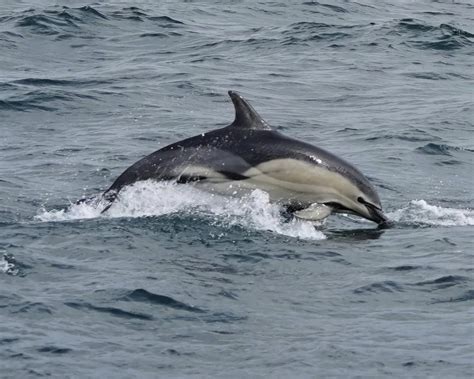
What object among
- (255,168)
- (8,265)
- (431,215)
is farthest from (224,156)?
(8,265)

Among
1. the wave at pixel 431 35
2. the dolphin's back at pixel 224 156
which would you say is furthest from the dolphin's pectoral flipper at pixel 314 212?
the wave at pixel 431 35

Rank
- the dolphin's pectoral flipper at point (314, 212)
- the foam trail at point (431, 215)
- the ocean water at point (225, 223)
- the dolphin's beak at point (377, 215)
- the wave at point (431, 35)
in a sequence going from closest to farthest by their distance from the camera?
the ocean water at point (225, 223), the dolphin's pectoral flipper at point (314, 212), the dolphin's beak at point (377, 215), the foam trail at point (431, 215), the wave at point (431, 35)

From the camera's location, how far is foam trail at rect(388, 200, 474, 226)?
1391cm

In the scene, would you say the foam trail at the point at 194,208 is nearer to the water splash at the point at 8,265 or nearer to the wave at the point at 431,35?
the water splash at the point at 8,265

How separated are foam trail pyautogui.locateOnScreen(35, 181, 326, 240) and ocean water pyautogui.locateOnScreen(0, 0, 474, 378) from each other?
0.02 metres

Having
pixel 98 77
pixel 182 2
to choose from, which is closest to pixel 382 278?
pixel 98 77

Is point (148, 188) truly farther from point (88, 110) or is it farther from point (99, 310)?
point (88, 110)

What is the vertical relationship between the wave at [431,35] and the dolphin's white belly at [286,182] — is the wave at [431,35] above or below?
below

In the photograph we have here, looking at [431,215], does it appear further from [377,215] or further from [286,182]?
[286,182]

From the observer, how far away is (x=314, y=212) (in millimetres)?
13250

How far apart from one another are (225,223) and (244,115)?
1104mm

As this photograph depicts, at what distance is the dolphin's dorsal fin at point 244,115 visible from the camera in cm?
1305

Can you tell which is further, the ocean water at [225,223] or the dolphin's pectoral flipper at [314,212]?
the dolphin's pectoral flipper at [314,212]

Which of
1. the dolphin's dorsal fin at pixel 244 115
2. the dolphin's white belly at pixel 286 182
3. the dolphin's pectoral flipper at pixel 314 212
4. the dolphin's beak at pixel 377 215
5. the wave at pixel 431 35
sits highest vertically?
the dolphin's dorsal fin at pixel 244 115
